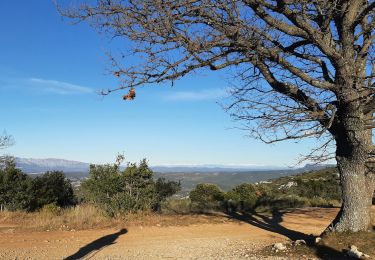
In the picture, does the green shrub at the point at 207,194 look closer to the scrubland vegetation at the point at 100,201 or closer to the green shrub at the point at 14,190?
the scrubland vegetation at the point at 100,201

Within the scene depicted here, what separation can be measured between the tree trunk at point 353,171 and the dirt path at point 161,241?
2098 mm

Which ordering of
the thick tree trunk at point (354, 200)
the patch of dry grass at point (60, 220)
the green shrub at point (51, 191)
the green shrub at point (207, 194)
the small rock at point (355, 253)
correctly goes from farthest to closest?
the green shrub at point (207, 194)
the green shrub at point (51, 191)
the patch of dry grass at point (60, 220)
the thick tree trunk at point (354, 200)
the small rock at point (355, 253)

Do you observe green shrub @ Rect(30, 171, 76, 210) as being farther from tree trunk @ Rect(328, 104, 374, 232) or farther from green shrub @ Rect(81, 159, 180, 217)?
tree trunk @ Rect(328, 104, 374, 232)

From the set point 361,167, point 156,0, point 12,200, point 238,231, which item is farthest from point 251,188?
point 156,0

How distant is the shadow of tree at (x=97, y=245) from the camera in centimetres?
1004

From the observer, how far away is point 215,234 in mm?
12781

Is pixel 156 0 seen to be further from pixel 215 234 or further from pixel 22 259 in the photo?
pixel 215 234

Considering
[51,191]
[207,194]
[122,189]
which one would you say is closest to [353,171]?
[122,189]

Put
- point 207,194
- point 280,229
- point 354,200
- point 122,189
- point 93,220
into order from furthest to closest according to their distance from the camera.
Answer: point 207,194, point 122,189, point 93,220, point 280,229, point 354,200

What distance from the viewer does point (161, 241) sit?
11664 millimetres

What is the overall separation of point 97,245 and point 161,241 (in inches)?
62.0

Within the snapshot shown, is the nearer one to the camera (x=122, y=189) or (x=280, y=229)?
(x=280, y=229)

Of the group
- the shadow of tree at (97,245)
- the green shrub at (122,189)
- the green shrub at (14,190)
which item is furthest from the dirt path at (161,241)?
the green shrub at (14,190)

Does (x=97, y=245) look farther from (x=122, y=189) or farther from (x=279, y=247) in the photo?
(x=122, y=189)
